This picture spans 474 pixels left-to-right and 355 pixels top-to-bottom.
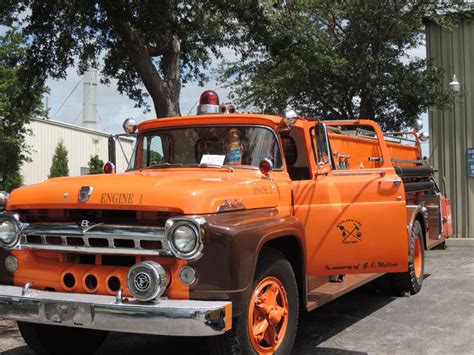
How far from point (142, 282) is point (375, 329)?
317 centimetres

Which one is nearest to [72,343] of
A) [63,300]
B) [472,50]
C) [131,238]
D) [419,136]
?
[63,300]

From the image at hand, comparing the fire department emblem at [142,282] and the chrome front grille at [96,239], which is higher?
the chrome front grille at [96,239]

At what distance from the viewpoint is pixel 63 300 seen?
3.94m

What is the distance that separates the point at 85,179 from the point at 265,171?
1494mm

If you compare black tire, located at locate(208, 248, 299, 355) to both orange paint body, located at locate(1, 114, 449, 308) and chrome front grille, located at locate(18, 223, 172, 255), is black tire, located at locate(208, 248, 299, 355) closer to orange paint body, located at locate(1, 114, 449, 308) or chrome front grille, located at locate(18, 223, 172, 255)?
orange paint body, located at locate(1, 114, 449, 308)

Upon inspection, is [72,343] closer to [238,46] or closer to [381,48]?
[238,46]

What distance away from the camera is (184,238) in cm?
387

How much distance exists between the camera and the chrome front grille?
3.96 m

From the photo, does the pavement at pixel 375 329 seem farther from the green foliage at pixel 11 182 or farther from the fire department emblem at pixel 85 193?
the green foliage at pixel 11 182

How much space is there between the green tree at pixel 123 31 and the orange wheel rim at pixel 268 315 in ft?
16.1

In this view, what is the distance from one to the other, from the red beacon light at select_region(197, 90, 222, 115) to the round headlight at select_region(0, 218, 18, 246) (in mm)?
2102

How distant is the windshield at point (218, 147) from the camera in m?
5.26

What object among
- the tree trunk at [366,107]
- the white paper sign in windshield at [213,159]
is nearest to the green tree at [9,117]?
the tree trunk at [366,107]

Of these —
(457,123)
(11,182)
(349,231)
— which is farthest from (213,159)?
(11,182)
